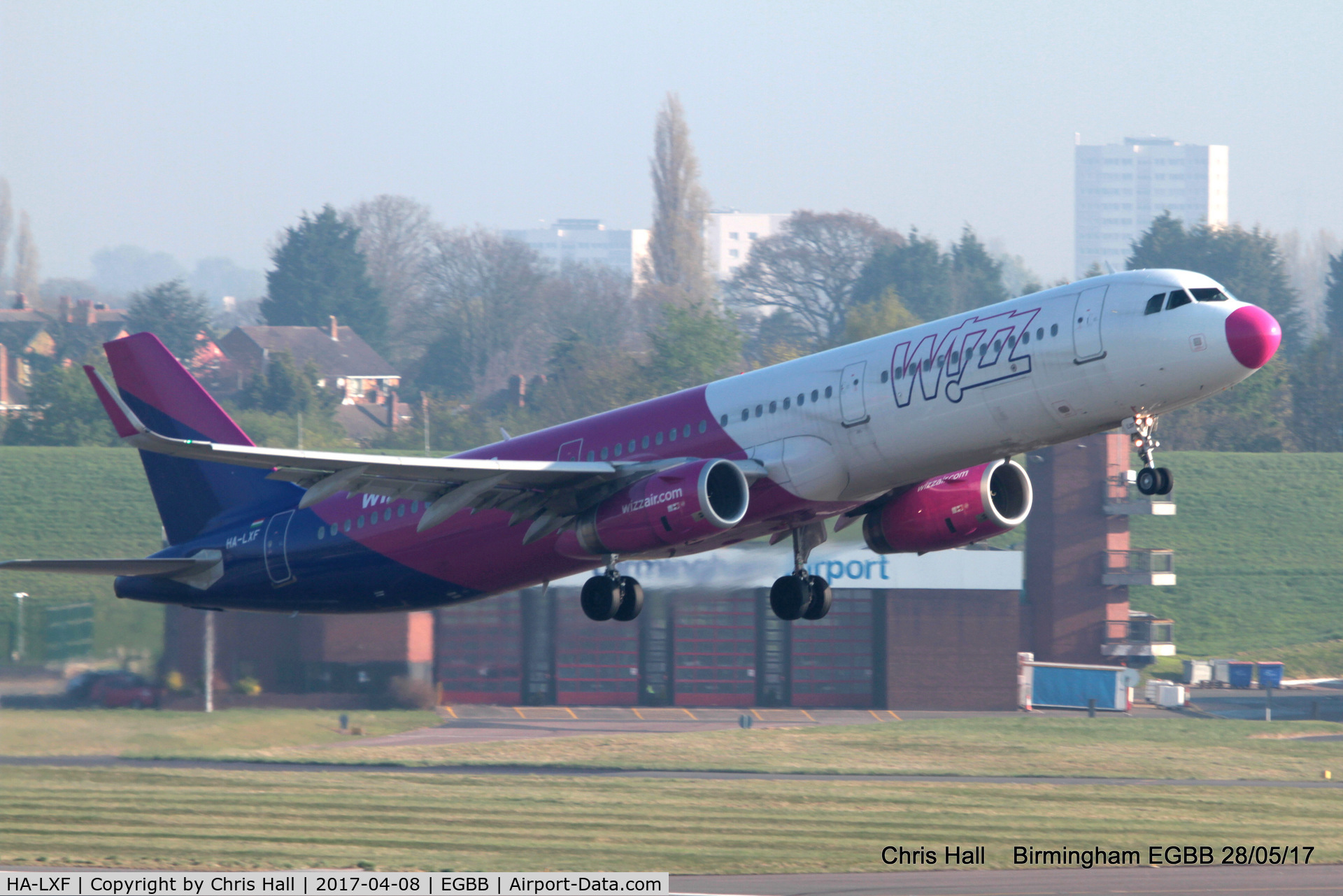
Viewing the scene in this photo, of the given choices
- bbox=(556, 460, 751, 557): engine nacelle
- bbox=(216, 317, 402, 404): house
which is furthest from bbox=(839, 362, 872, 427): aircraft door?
bbox=(216, 317, 402, 404): house

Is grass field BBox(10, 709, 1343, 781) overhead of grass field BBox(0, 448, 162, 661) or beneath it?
beneath

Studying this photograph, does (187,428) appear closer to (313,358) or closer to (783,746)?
(783,746)

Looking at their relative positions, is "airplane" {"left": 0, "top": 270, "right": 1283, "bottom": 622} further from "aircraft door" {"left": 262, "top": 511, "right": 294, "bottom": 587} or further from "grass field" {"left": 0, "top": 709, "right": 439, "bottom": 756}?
"grass field" {"left": 0, "top": 709, "right": 439, "bottom": 756}

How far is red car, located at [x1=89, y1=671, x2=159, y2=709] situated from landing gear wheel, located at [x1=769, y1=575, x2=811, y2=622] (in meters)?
29.7

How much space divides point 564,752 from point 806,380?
114 ft

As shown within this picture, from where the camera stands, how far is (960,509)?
37875 mm

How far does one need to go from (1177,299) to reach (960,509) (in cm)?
838

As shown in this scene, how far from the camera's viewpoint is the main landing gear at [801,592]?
39.3 m

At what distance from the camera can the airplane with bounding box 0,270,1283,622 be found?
31.6 meters

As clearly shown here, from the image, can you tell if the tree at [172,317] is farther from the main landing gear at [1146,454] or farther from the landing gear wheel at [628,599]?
the main landing gear at [1146,454]

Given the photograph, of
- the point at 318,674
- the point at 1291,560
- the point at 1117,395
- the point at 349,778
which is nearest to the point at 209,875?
the point at 349,778

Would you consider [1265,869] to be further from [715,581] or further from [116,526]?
[116,526]
